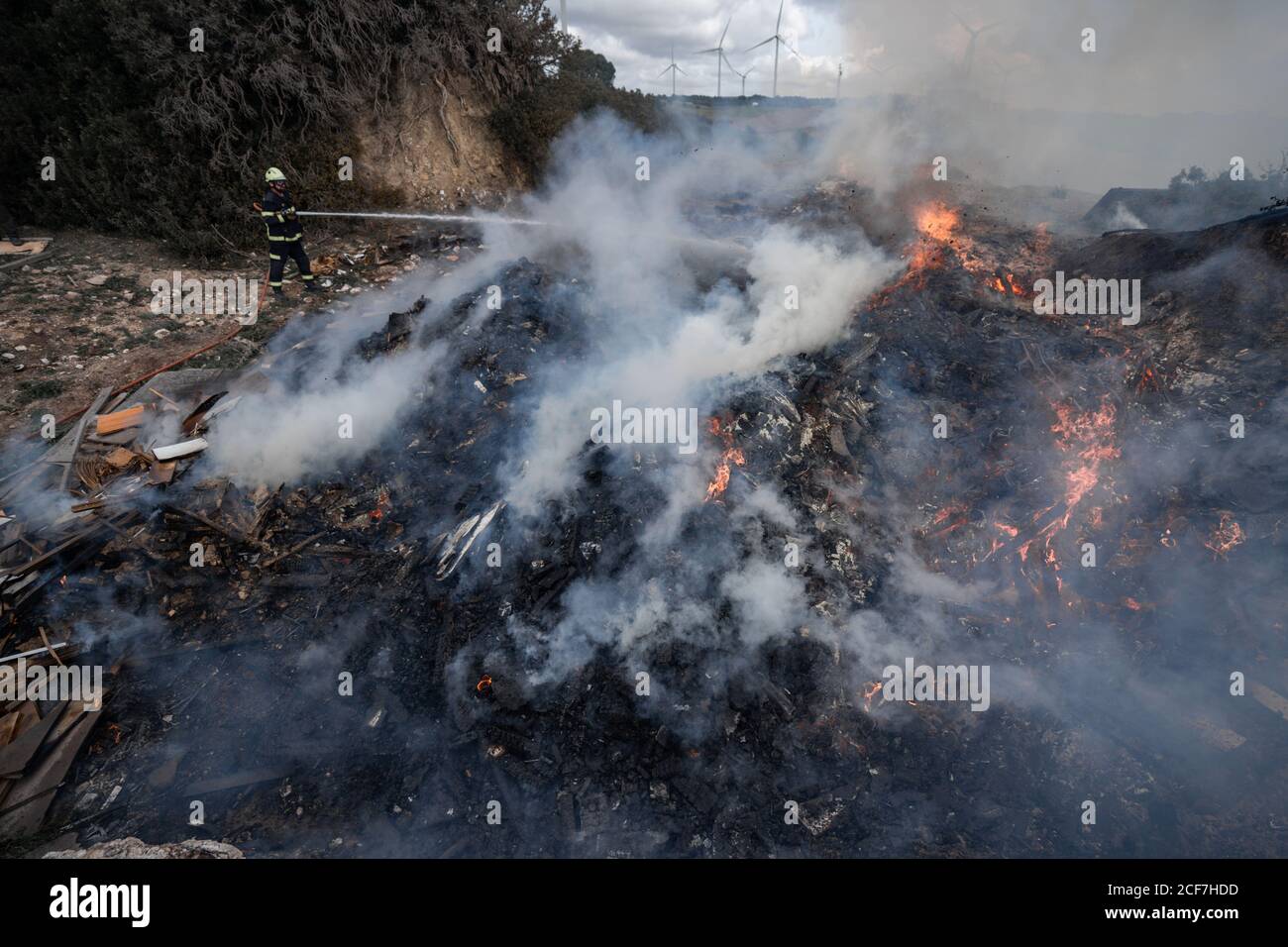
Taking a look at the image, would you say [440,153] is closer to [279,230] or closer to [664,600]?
[279,230]

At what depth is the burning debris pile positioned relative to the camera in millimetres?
5027

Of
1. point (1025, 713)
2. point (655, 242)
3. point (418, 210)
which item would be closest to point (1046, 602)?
point (1025, 713)

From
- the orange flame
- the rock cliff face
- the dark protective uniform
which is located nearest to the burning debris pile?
the orange flame

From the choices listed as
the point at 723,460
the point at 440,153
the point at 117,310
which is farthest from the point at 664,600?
the point at 440,153

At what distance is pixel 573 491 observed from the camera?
7172 mm

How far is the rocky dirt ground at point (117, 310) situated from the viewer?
8.88 meters

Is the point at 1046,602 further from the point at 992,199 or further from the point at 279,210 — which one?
the point at 992,199

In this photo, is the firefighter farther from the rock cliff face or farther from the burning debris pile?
the rock cliff face

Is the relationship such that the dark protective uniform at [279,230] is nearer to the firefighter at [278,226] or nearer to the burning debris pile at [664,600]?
the firefighter at [278,226]

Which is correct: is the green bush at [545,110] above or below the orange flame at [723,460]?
above

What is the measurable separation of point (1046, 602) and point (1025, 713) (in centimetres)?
169

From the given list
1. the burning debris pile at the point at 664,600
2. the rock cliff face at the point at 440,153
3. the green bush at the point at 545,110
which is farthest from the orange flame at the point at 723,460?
the green bush at the point at 545,110

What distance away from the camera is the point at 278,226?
10719 mm
